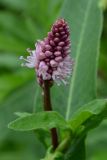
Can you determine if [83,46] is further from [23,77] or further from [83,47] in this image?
[23,77]

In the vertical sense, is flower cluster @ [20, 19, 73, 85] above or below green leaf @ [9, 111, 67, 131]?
above

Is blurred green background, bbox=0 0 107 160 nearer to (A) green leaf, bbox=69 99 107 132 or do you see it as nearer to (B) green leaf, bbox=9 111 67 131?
(A) green leaf, bbox=69 99 107 132

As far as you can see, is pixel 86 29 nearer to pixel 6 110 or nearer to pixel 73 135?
pixel 73 135

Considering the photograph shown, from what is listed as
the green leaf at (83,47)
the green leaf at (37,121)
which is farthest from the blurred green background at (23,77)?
the green leaf at (37,121)

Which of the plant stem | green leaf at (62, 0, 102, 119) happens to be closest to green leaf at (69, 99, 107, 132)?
the plant stem

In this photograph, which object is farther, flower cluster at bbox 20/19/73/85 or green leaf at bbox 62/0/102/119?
green leaf at bbox 62/0/102/119

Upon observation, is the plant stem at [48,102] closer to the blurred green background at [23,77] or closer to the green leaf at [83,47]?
the green leaf at [83,47]

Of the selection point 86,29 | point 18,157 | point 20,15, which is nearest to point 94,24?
point 86,29

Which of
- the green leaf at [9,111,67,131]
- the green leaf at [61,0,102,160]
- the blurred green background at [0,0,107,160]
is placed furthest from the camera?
the blurred green background at [0,0,107,160]
